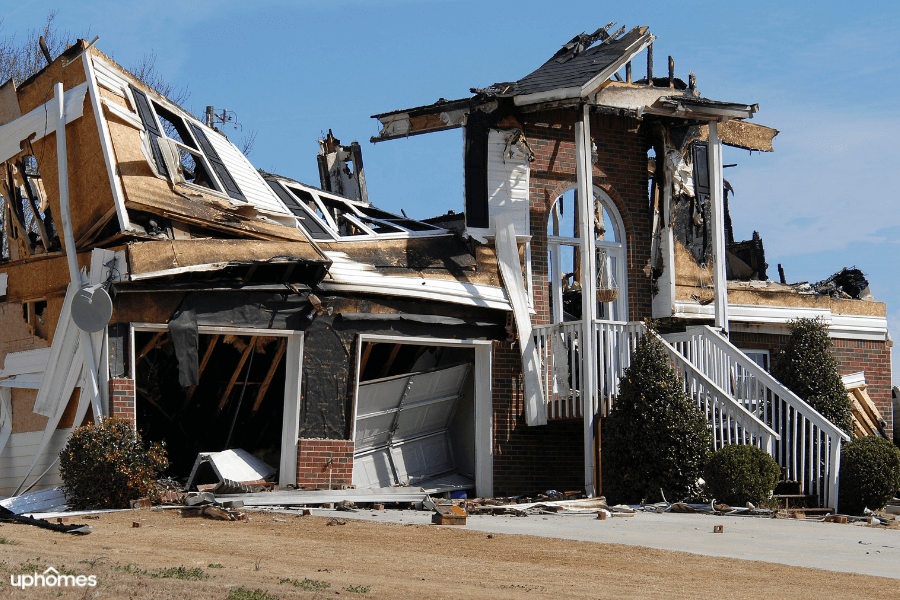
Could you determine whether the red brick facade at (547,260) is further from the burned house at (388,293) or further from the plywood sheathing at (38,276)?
the plywood sheathing at (38,276)

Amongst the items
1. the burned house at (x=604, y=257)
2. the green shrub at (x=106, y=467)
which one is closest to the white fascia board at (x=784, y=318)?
the burned house at (x=604, y=257)

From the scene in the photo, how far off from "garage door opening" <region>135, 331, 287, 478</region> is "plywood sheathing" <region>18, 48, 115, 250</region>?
6.96ft

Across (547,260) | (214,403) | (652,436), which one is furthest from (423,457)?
(652,436)

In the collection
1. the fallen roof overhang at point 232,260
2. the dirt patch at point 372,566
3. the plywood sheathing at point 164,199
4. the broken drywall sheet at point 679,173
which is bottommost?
the dirt patch at point 372,566

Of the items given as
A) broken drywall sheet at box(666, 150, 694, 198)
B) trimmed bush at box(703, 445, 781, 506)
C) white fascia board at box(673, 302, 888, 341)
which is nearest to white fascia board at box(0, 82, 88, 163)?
broken drywall sheet at box(666, 150, 694, 198)

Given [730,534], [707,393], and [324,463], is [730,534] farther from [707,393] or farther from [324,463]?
[324,463]

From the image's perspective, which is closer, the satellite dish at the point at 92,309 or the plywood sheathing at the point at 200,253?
the satellite dish at the point at 92,309

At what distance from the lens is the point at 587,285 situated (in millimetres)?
16297

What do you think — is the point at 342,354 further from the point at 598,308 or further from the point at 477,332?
the point at 598,308

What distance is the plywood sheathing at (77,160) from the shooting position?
47.0 ft

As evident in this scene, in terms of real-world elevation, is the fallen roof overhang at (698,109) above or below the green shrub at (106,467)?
above

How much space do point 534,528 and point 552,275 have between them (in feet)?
22.2

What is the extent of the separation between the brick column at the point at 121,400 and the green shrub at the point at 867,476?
30.0 feet

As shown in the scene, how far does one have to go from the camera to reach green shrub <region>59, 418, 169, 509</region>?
12.7 metres
